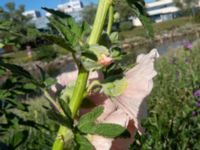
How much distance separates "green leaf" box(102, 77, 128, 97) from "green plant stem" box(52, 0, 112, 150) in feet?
0.09

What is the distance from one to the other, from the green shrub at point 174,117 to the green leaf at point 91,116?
1022mm

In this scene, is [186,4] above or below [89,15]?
below

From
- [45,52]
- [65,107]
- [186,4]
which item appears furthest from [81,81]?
[186,4]

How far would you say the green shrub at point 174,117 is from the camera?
9.16ft

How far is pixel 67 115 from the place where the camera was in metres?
0.49

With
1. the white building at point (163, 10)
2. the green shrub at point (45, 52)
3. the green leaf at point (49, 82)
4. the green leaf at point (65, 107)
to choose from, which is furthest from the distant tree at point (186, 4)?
the green leaf at point (65, 107)

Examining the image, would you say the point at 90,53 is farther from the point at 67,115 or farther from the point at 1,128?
the point at 1,128

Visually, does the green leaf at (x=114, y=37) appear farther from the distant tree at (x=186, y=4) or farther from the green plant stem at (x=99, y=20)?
the distant tree at (x=186, y=4)

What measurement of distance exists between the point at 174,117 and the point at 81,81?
3024mm

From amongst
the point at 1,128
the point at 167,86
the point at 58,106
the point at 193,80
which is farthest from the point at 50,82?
the point at 167,86

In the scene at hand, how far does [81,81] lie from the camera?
503 mm

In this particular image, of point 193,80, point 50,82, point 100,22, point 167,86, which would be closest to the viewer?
point 100,22

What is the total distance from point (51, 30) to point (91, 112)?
0.34 feet

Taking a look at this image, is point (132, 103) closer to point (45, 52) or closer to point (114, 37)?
point (114, 37)
